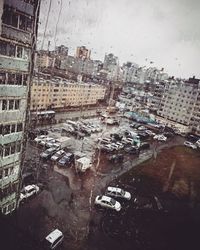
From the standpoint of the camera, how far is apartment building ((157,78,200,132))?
73188 mm

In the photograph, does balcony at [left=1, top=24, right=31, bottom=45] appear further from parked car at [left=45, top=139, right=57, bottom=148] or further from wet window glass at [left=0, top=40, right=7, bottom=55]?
parked car at [left=45, top=139, right=57, bottom=148]

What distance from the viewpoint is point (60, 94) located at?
66.7m

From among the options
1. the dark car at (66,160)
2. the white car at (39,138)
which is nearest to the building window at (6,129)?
the dark car at (66,160)

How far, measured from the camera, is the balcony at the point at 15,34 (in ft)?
45.6

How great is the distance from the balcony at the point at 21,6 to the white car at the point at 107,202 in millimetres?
19709

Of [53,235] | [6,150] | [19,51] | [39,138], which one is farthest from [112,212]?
[39,138]

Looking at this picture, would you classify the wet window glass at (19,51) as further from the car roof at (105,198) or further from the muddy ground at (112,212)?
the car roof at (105,198)

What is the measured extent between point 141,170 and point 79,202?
14.9 meters

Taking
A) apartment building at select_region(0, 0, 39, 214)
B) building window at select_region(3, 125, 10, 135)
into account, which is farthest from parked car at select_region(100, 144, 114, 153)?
building window at select_region(3, 125, 10, 135)

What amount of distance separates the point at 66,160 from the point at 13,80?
21.1 metres

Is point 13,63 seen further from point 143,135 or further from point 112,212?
point 143,135

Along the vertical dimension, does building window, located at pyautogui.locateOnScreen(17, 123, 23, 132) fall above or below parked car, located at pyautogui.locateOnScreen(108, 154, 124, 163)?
Answer: above

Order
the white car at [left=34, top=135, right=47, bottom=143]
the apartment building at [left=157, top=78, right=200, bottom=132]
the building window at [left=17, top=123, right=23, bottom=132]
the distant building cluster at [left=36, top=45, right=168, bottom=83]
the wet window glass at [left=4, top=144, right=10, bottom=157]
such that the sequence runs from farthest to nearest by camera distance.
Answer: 1. the distant building cluster at [left=36, top=45, right=168, bottom=83]
2. the apartment building at [left=157, top=78, right=200, bottom=132]
3. the white car at [left=34, top=135, right=47, bottom=143]
4. the building window at [left=17, top=123, right=23, bottom=132]
5. the wet window glass at [left=4, top=144, right=10, bottom=157]

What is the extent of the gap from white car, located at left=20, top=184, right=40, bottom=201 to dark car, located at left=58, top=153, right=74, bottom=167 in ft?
25.4
